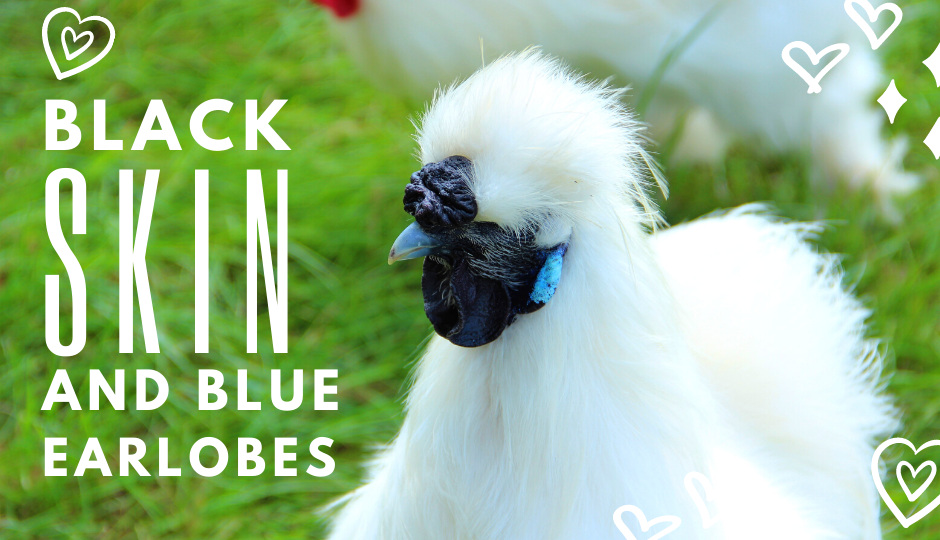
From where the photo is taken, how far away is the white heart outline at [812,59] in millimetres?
2826

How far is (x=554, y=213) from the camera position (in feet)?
4.35

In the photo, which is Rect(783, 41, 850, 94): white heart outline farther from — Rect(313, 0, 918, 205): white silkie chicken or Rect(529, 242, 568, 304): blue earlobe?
Rect(529, 242, 568, 304): blue earlobe

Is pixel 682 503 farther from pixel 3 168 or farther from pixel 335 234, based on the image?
pixel 3 168

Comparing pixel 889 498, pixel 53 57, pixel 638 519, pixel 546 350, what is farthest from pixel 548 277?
pixel 53 57

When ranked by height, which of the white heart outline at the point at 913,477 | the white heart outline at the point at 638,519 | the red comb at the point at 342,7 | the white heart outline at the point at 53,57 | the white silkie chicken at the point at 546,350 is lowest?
the white heart outline at the point at 913,477

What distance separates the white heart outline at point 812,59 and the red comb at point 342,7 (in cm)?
134

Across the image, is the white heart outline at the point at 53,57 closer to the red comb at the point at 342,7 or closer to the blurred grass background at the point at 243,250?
the blurred grass background at the point at 243,250

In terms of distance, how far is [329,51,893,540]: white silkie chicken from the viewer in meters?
1.32

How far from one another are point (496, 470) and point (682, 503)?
30cm

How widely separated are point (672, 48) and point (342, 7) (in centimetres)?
103

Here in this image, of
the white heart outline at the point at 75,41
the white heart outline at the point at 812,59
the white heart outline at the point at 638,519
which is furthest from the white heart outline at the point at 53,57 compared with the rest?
the white heart outline at the point at 638,519

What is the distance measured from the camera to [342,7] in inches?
114

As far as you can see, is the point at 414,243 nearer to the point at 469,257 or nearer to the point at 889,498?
the point at 469,257

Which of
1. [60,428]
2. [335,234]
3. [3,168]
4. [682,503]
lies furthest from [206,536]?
[3,168]
